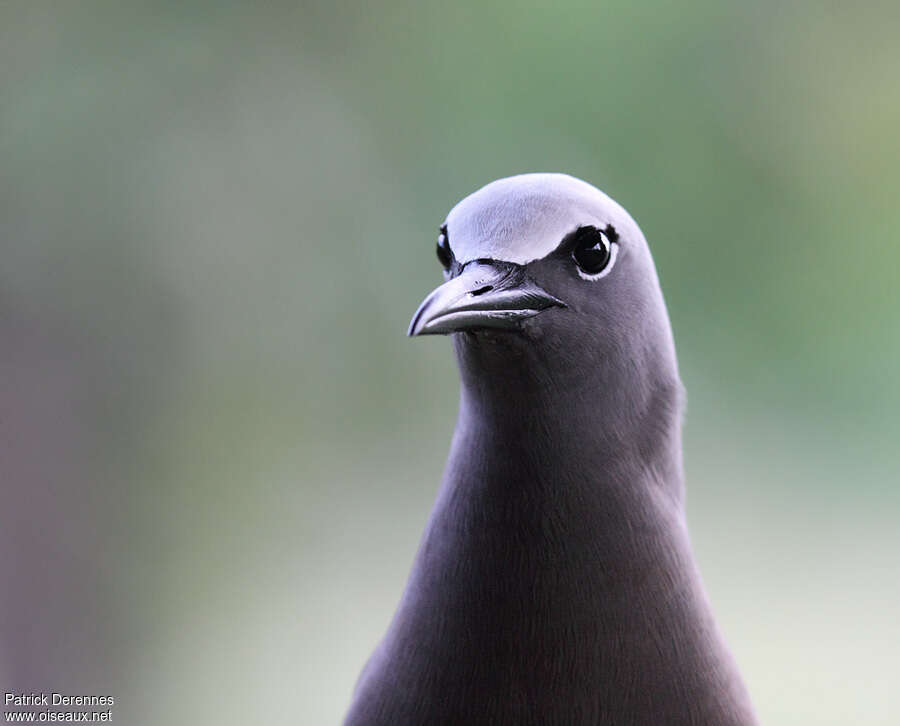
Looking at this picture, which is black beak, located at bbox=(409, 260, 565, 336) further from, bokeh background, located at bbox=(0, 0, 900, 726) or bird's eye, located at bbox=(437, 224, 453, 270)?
bokeh background, located at bbox=(0, 0, 900, 726)

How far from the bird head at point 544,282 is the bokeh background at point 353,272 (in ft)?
3.18

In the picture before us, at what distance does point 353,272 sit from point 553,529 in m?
1.20

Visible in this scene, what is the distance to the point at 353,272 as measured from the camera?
78.4 inches

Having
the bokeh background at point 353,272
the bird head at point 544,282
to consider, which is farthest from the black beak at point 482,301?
the bokeh background at point 353,272

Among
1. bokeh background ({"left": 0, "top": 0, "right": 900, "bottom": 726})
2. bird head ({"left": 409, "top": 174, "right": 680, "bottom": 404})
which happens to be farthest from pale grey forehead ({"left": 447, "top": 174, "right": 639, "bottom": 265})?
bokeh background ({"left": 0, "top": 0, "right": 900, "bottom": 726})

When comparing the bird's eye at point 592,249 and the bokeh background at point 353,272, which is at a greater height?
the bokeh background at point 353,272

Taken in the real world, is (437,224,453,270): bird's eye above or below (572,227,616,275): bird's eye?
above

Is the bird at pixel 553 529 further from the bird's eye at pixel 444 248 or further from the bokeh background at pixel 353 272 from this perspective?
the bokeh background at pixel 353 272

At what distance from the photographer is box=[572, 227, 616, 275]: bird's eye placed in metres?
0.85

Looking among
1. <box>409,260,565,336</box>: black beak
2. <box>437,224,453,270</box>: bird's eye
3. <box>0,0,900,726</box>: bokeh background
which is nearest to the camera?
<box>409,260,565,336</box>: black beak

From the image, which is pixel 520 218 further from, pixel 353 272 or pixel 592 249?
pixel 353 272

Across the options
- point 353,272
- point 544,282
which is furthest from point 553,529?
point 353,272

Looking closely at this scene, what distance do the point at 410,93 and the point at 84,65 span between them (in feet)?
1.84

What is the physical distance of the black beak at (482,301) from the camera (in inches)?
29.7
